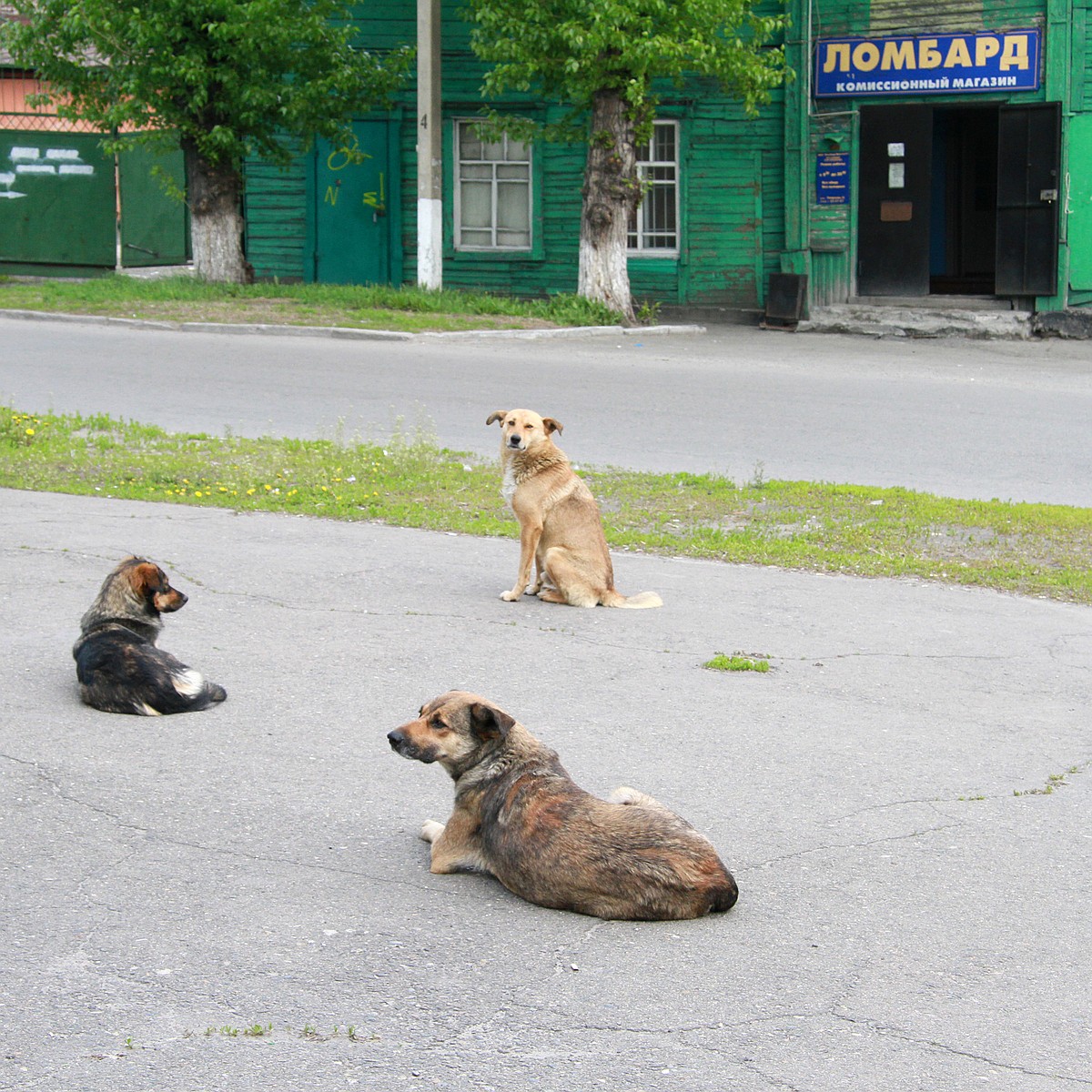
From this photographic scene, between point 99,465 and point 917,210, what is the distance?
16.1 metres

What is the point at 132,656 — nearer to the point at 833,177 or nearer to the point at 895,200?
the point at 833,177

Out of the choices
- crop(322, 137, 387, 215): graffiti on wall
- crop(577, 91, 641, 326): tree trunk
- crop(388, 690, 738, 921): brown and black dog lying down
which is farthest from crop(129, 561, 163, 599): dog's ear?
crop(322, 137, 387, 215): graffiti on wall

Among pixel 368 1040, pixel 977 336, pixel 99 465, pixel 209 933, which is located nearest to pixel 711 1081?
pixel 368 1040

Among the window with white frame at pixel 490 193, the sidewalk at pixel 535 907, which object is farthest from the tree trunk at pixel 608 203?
the sidewalk at pixel 535 907

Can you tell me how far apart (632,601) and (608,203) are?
14.9 metres

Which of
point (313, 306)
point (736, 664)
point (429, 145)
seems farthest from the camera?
point (429, 145)

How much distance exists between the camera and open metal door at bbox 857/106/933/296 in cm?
2308

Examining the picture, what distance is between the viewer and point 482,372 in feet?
55.0

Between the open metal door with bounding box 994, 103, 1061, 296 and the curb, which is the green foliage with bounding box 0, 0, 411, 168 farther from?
the open metal door with bounding box 994, 103, 1061, 296

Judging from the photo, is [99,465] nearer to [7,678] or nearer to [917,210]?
[7,678]

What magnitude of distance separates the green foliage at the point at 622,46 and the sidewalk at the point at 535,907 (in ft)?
43.7

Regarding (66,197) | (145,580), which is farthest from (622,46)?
(145,580)

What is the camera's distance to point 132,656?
615 cm

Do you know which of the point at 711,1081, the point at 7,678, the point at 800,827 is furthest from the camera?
the point at 7,678
